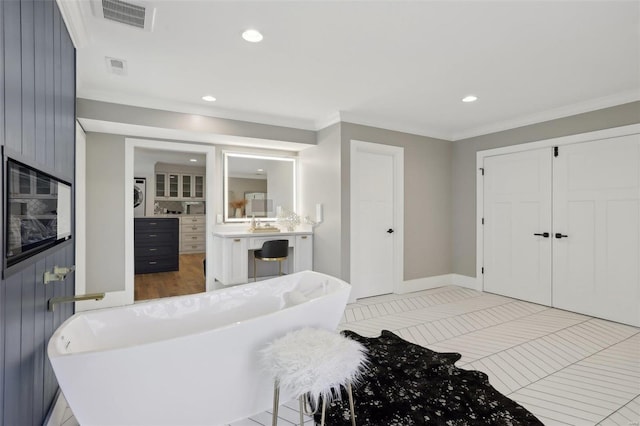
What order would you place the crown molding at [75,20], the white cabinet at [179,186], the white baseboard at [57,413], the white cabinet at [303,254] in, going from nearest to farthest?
1. the white baseboard at [57,413]
2. the crown molding at [75,20]
3. the white cabinet at [303,254]
4. the white cabinet at [179,186]

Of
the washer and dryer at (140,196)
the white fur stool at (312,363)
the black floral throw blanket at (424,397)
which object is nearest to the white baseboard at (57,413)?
the white fur stool at (312,363)

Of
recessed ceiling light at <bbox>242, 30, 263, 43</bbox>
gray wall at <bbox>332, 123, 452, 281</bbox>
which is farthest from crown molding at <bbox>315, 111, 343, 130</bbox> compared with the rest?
recessed ceiling light at <bbox>242, 30, 263, 43</bbox>

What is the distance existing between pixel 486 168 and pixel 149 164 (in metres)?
7.13

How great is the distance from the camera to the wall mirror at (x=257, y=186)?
454 cm

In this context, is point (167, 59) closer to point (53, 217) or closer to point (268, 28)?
point (268, 28)

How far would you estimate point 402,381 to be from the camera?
225 centimetres

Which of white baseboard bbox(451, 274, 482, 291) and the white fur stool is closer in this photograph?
the white fur stool

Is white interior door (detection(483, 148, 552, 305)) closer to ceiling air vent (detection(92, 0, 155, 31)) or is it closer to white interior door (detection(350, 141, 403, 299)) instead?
white interior door (detection(350, 141, 403, 299))

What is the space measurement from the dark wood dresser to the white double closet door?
5562mm

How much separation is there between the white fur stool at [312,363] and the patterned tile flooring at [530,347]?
578 mm

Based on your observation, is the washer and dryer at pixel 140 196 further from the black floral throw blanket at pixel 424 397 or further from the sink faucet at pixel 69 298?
the black floral throw blanket at pixel 424 397

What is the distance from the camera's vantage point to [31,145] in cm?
142

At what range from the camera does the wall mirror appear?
4.54 metres

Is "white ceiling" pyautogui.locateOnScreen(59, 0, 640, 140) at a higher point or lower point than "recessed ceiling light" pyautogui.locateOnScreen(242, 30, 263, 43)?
higher
